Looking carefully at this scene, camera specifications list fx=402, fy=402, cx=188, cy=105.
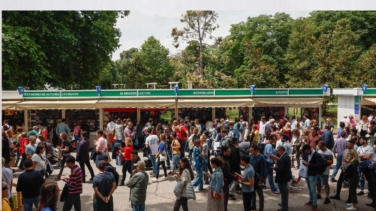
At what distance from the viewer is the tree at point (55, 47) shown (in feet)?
61.9

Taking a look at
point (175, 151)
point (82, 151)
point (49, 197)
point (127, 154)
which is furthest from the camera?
point (175, 151)

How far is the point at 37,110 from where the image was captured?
17000mm

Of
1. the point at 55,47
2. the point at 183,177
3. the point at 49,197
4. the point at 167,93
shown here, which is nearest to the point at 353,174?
the point at 183,177

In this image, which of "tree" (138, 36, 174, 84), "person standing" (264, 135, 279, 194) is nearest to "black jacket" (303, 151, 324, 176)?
"person standing" (264, 135, 279, 194)

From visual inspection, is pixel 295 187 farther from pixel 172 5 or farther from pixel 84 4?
pixel 84 4

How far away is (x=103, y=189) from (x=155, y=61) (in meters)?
38.0

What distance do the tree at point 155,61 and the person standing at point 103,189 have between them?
3453cm

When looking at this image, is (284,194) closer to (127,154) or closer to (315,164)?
(315,164)

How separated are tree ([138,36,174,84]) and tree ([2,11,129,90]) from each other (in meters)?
14.3

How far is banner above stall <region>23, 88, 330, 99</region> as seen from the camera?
54.7 ft

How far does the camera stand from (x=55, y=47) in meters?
21.6

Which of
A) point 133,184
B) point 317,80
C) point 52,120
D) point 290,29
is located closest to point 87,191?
point 133,184

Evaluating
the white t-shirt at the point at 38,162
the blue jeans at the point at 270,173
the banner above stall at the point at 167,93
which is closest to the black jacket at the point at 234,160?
the blue jeans at the point at 270,173

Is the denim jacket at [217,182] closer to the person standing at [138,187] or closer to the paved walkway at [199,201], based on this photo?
the person standing at [138,187]
